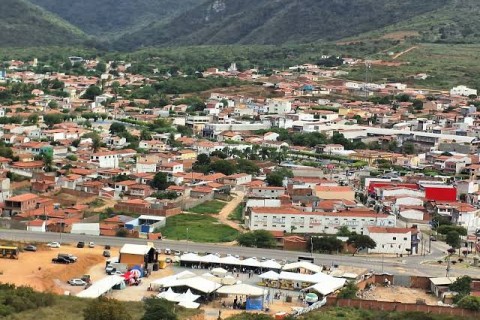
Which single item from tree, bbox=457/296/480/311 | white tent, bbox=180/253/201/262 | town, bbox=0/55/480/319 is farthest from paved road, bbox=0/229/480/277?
tree, bbox=457/296/480/311

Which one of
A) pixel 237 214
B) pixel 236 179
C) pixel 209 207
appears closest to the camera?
pixel 237 214

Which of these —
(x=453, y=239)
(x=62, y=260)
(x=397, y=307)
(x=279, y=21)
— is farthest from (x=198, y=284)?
(x=279, y=21)

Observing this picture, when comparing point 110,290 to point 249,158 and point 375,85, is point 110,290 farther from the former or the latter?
point 375,85

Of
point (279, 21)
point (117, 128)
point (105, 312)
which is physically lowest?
point (105, 312)

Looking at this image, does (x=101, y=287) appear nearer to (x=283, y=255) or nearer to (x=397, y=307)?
(x=397, y=307)

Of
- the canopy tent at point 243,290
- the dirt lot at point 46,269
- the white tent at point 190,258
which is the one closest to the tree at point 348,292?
the canopy tent at point 243,290

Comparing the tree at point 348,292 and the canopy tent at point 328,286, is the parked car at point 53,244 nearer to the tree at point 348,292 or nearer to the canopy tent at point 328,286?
the canopy tent at point 328,286
